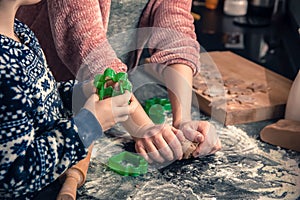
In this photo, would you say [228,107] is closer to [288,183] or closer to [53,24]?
[288,183]

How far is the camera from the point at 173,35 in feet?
3.26

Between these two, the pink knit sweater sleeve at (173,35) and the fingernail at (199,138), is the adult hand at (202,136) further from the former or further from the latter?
the pink knit sweater sleeve at (173,35)

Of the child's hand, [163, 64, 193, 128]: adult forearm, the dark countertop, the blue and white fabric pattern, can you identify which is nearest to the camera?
the blue and white fabric pattern

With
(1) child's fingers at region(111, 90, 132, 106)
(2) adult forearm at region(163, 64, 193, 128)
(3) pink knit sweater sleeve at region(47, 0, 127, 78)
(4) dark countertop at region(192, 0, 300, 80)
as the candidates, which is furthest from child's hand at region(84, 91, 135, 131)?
(4) dark countertop at region(192, 0, 300, 80)

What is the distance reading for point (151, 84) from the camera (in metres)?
1.21

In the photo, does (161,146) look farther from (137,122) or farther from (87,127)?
(87,127)

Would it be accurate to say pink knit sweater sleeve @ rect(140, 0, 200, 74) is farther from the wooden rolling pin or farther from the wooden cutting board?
the wooden rolling pin

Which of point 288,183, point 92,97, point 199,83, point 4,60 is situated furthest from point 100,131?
point 199,83

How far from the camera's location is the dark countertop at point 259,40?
4.49ft

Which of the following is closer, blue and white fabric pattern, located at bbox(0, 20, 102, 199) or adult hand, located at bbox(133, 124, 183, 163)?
blue and white fabric pattern, located at bbox(0, 20, 102, 199)

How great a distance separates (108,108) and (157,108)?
321mm

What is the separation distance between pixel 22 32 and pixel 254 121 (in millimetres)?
524

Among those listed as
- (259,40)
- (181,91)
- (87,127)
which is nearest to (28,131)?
(87,127)

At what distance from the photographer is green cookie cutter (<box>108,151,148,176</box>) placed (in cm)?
84
